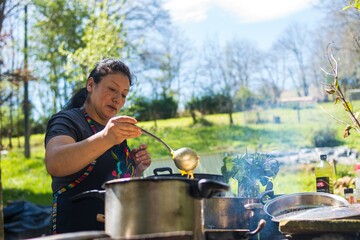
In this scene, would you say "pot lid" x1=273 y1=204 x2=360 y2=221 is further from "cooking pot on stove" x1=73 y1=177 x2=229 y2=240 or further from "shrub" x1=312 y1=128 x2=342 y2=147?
"shrub" x1=312 y1=128 x2=342 y2=147

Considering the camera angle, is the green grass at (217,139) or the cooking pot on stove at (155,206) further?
the green grass at (217,139)

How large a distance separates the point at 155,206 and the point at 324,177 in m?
1.69

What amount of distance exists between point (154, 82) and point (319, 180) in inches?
473

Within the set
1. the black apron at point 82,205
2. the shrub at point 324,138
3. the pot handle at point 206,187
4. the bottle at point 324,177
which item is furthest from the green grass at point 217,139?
the pot handle at point 206,187

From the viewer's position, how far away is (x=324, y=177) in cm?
279

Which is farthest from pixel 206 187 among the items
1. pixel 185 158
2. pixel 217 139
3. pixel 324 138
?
pixel 217 139

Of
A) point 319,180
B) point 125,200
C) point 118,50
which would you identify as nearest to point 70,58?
point 118,50

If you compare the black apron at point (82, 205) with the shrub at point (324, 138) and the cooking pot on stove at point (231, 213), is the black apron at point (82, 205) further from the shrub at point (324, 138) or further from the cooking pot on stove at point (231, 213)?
the shrub at point (324, 138)

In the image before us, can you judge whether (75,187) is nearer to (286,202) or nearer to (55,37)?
(286,202)

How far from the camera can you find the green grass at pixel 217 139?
10.9 metres

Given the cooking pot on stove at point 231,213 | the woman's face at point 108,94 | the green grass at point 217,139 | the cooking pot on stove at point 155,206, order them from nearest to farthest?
the cooking pot on stove at point 155,206, the cooking pot on stove at point 231,213, the woman's face at point 108,94, the green grass at point 217,139

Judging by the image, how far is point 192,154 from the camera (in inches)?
85.1

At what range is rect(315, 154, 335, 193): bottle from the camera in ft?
9.11

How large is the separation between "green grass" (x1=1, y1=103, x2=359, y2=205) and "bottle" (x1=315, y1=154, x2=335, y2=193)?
688 centimetres
